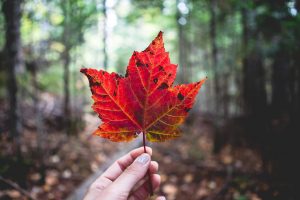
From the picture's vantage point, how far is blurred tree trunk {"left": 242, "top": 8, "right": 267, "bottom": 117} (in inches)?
265

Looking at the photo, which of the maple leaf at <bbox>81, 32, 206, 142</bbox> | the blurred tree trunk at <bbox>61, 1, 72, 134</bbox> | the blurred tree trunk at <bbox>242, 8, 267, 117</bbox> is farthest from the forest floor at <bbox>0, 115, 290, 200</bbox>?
the maple leaf at <bbox>81, 32, 206, 142</bbox>

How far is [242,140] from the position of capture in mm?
7121

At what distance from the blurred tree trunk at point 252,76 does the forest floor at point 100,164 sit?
141 centimetres

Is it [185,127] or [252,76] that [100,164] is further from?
[252,76]

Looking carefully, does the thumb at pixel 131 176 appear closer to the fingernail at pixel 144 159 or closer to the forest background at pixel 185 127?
the fingernail at pixel 144 159

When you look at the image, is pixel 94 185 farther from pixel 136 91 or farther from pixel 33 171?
pixel 33 171

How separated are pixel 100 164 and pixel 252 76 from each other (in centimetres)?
525

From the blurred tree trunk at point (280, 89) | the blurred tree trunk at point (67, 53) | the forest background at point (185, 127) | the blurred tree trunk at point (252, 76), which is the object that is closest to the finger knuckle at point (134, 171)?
the forest background at point (185, 127)

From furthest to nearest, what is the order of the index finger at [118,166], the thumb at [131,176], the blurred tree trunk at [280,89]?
the blurred tree trunk at [280,89], the index finger at [118,166], the thumb at [131,176]

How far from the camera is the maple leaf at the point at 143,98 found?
1.17 meters

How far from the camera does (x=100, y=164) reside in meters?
5.84

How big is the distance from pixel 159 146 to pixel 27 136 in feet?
12.0

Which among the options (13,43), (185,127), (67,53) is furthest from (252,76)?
(13,43)

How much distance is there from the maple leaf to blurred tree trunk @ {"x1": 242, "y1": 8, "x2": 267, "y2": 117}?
5962 millimetres
